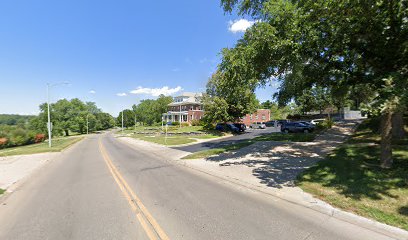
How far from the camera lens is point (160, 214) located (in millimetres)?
5547

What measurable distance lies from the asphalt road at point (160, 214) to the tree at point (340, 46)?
393 centimetres

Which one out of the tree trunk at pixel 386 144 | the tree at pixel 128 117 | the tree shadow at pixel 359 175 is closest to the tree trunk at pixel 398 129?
the tree shadow at pixel 359 175

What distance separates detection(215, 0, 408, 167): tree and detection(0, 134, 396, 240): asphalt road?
12.9 feet

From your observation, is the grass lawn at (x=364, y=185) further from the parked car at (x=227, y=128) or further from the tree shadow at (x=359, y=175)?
the parked car at (x=227, y=128)

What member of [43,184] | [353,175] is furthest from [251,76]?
[43,184]

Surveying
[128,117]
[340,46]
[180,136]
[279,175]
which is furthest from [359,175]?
[128,117]

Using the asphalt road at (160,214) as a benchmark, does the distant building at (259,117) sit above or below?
above

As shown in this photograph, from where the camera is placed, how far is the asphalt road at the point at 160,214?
14.9 ft

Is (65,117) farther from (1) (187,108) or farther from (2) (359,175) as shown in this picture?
(2) (359,175)

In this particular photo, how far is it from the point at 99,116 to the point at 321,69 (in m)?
106

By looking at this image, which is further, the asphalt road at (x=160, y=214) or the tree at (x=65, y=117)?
the tree at (x=65, y=117)

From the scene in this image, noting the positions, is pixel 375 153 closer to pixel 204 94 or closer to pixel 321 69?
pixel 321 69

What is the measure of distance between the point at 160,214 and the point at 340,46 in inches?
362

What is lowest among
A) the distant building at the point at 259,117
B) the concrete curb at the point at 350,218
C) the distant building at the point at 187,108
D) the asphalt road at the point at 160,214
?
the asphalt road at the point at 160,214
